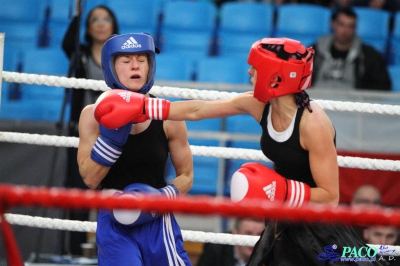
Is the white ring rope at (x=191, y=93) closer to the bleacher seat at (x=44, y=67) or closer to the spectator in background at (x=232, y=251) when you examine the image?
the spectator in background at (x=232, y=251)

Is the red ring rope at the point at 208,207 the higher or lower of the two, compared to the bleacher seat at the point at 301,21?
higher

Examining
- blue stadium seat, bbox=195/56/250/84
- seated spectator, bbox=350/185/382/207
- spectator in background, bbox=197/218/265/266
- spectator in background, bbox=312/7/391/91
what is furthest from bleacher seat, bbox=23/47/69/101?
seated spectator, bbox=350/185/382/207

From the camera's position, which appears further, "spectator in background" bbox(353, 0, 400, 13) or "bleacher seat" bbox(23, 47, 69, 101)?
"spectator in background" bbox(353, 0, 400, 13)

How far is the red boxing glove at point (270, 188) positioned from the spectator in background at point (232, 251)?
1.16 meters

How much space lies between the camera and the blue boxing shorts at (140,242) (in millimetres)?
2295

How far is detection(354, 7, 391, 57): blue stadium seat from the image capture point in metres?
5.61

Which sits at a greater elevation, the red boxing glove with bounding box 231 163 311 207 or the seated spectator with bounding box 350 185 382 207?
the red boxing glove with bounding box 231 163 311 207

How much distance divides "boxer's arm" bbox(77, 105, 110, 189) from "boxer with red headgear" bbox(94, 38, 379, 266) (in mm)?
231

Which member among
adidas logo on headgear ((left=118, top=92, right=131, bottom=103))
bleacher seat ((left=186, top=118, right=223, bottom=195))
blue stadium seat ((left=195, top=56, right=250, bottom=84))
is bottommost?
bleacher seat ((left=186, top=118, right=223, bottom=195))

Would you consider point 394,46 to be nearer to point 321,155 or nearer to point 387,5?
point 387,5

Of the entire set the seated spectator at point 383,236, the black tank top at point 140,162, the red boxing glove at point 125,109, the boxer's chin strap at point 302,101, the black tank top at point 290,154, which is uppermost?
the boxer's chin strap at point 302,101

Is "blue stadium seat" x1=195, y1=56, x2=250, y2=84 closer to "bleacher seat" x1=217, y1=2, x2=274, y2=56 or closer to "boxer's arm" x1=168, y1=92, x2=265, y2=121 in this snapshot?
"bleacher seat" x1=217, y1=2, x2=274, y2=56

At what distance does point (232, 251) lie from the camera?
3.38m

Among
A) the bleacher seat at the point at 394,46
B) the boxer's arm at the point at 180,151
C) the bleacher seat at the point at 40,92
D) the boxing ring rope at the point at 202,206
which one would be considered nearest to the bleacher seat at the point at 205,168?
the bleacher seat at the point at 40,92
